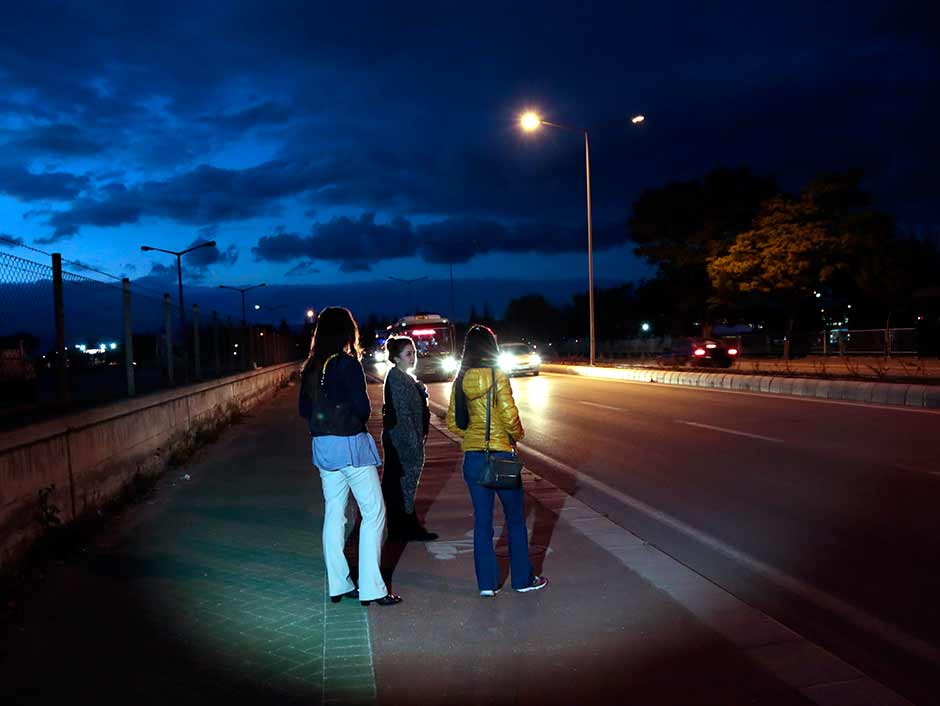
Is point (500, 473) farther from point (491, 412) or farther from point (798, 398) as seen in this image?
point (798, 398)

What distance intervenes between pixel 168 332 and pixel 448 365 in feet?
73.7

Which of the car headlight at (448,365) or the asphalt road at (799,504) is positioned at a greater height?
the car headlight at (448,365)

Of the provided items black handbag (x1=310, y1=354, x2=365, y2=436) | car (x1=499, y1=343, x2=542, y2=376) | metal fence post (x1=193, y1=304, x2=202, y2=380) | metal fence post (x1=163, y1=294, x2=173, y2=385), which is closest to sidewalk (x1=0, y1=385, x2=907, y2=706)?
black handbag (x1=310, y1=354, x2=365, y2=436)

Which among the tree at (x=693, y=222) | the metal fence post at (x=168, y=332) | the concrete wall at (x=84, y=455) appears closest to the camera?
the concrete wall at (x=84, y=455)

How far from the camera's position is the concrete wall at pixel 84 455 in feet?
19.6

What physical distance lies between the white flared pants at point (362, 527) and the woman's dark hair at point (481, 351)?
0.92m

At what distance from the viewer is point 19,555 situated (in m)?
6.00

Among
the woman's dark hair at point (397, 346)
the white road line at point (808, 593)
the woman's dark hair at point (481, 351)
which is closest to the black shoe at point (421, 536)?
the woman's dark hair at point (397, 346)

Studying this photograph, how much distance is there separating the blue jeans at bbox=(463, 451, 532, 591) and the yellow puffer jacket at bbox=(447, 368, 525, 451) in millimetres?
76

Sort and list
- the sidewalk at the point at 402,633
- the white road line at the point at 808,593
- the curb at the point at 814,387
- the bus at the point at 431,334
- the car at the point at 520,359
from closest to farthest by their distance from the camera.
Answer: the sidewalk at the point at 402,633 < the white road line at the point at 808,593 < the curb at the point at 814,387 < the car at the point at 520,359 < the bus at the point at 431,334

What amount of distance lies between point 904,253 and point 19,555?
148 ft

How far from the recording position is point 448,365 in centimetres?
3603

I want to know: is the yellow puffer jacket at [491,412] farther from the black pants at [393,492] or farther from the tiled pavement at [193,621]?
the black pants at [393,492]

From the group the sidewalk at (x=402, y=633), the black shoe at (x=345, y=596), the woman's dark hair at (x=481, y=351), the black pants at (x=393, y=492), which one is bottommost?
the sidewalk at (x=402, y=633)
